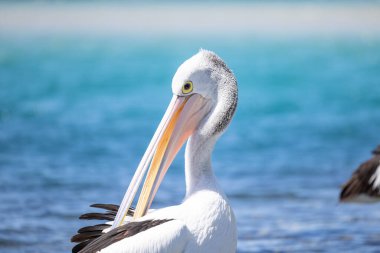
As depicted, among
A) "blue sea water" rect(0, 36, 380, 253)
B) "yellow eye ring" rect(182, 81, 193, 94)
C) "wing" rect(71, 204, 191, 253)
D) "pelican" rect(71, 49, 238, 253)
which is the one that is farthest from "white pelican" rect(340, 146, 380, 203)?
"wing" rect(71, 204, 191, 253)

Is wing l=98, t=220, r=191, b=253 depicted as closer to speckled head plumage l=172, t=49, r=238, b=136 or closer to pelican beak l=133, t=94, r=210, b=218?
pelican beak l=133, t=94, r=210, b=218

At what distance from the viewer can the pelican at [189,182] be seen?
4016 millimetres

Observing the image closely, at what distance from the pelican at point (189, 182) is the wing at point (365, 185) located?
Result: 2.82 metres

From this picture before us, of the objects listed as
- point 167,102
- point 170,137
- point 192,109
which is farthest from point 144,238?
point 167,102

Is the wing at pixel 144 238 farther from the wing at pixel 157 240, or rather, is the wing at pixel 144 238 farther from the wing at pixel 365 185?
the wing at pixel 365 185

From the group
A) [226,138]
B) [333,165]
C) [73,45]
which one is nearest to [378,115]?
[226,138]

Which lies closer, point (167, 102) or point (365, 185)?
point (365, 185)

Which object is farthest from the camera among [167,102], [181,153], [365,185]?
[167,102]

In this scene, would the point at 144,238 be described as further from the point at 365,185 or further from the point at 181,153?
the point at 181,153

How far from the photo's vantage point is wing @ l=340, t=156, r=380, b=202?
677cm

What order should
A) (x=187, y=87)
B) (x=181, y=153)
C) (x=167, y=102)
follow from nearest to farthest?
(x=187, y=87)
(x=181, y=153)
(x=167, y=102)

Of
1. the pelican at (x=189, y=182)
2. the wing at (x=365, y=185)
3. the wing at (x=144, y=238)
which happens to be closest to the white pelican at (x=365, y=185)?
the wing at (x=365, y=185)

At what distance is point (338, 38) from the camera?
3303 centimetres

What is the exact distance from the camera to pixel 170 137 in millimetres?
4316
